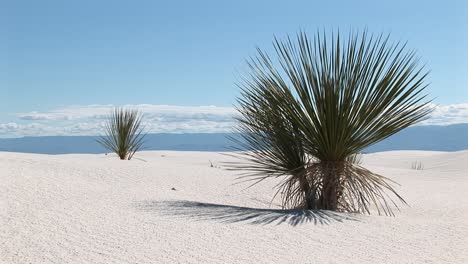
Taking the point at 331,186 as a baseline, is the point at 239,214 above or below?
below

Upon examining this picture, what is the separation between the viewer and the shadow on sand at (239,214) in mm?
4344

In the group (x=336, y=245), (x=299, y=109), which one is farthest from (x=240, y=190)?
(x=336, y=245)

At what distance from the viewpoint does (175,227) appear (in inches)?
156

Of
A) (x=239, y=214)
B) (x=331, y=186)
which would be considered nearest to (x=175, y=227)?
(x=239, y=214)

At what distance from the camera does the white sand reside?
3.34 m

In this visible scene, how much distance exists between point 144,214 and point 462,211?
3607 millimetres

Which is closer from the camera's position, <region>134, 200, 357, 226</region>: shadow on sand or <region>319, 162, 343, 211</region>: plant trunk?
<region>134, 200, 357, 226</region>: shadow on sand

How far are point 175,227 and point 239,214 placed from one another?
78 cm

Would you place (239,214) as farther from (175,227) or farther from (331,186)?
(331,186)

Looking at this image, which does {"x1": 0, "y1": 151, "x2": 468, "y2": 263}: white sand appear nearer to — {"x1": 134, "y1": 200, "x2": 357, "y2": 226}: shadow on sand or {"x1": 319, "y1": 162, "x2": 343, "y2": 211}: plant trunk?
{"x1": 134, "y1": 200, "x2": 357, "y2": 226}: shadow on sand

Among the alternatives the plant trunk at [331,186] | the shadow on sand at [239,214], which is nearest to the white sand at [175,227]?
the shadow on sand at [239,214]

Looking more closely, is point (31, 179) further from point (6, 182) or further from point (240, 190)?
point (240, 190)

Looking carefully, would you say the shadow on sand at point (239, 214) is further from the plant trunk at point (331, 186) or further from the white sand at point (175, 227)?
the plant trunk at point (331, 186)

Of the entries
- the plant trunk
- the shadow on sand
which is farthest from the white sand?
the plant trunk
